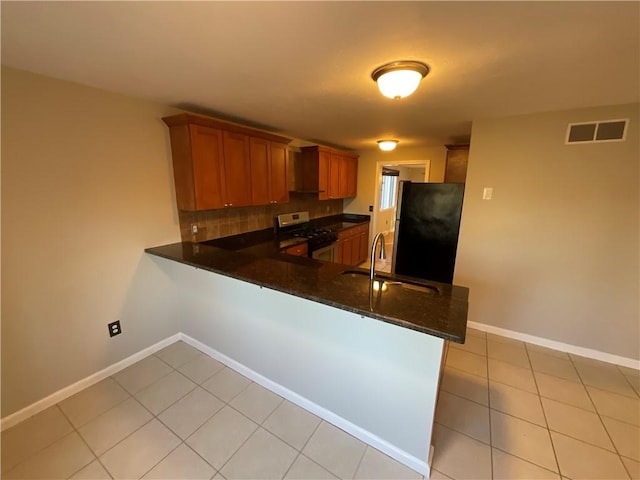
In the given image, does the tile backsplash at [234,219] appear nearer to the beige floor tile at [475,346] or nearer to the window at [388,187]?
the beige floor tile at [475,346]

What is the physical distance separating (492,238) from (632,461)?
1821mm

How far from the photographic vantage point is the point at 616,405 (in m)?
1.98

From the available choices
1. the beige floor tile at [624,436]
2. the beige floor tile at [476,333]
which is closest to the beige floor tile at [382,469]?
the beige floor tile at [624,436]

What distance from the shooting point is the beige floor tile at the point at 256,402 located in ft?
6.09

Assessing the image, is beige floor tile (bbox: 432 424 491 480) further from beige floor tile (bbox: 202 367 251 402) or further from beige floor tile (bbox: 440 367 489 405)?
beige floor tile (bbox: 202 367 251 402)

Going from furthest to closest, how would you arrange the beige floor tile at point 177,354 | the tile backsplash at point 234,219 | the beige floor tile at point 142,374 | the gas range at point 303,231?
1. the gas range at point 303,231
2. the tile backsplash at point 234,219
3. the beige floor tile at point 177,354
4. the beige floor tile at point 142,374

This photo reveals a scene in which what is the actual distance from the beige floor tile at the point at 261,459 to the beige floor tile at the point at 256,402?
0.50ft

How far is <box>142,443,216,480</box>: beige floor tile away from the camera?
147 cm

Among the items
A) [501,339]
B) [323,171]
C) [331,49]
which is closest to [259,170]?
[323,171]

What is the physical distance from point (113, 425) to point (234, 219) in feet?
6.81

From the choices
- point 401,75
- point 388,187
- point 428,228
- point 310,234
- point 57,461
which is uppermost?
point 401,75

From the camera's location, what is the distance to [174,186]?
8.13ft

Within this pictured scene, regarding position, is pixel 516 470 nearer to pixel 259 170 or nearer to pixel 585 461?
pixel 585 461

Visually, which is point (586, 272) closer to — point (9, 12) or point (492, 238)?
point (492, 238)
